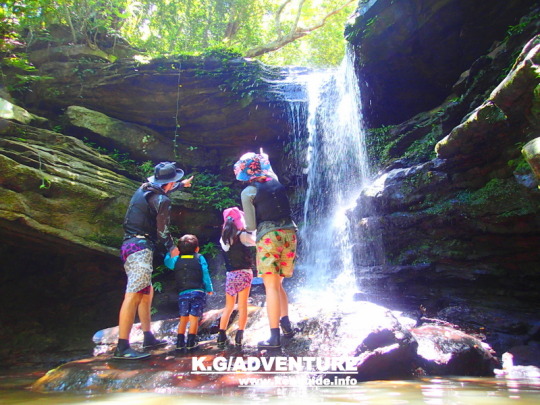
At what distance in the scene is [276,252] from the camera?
4012 millimetres

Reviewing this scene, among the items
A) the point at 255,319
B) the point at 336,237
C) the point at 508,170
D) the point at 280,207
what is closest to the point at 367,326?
the point at 280,207

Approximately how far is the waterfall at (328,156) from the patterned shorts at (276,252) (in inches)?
239

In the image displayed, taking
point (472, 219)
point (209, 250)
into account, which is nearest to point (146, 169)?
point (209, 250)

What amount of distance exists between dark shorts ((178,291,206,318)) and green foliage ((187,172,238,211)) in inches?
259

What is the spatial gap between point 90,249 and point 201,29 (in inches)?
521

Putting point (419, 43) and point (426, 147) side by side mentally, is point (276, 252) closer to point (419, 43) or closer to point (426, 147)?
point (426, 147)

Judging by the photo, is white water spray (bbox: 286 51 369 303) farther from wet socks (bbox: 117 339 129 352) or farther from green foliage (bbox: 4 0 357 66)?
wet socks (bbox: 117 339 129 352)

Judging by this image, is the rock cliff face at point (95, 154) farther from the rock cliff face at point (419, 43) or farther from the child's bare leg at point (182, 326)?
the child's bare leg at point (182, 326)

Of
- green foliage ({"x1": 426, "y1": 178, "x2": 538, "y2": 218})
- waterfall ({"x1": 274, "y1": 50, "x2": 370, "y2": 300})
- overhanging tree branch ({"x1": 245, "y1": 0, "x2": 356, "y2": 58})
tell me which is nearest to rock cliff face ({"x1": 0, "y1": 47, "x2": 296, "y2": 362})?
waterfall ({"x1": 274, "y1": 50, "x2": 370, "y2": 300})

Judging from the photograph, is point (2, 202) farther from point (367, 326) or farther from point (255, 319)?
point (367, 326)

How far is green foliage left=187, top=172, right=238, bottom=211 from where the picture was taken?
1127cm

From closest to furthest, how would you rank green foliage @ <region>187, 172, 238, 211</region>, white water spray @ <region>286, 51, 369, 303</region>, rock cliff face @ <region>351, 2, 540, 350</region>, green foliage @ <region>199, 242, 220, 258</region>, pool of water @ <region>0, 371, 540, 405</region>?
pool of water @ <region>0, 371, 540, 405</region>
rock cliff face @ <region>351, 2, 540, 350</region>
white water spray @ <region>286, 51, 369, 303</region>
green foliage @ <region>199, 242, 220, 258</region>
green foliage @ <region>187, 172, 238, 211</region>

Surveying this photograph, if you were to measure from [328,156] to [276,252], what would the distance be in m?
8.43

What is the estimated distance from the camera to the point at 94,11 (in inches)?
469
